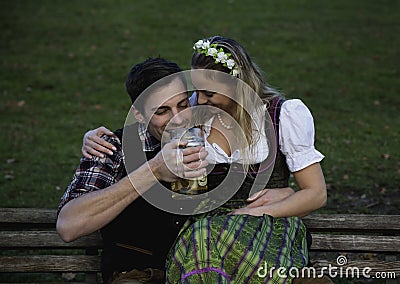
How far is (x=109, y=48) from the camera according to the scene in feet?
Answer: 42.1

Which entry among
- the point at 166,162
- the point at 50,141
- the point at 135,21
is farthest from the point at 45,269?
the point at 135,21

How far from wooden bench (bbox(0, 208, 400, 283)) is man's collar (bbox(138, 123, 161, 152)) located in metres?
0.65

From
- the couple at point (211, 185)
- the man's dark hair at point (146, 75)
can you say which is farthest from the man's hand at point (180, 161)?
the man's dark hair at point (146, 75)

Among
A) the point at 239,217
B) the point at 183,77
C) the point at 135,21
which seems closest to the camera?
the point at 239,217

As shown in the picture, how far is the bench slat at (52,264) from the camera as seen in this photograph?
12.1 feet

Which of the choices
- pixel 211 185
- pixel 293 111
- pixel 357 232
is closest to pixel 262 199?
pixel 211 185

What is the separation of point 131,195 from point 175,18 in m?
11.8

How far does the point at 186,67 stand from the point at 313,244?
7.83 metres

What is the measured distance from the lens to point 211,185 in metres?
3.36

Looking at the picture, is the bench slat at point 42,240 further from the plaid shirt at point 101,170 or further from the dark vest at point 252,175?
the dark vest at point 252,175

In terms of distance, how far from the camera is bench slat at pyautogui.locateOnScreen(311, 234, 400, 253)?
3.66 m

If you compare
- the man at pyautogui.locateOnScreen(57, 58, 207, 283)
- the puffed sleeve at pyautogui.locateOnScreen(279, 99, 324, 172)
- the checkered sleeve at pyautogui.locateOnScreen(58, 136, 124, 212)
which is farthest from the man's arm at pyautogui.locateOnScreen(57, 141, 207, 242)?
the puffed sleeve at pyautogui.locateOnScreen(279, 99, 324, 172)

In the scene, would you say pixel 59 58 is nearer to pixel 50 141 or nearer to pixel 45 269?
pixel 50 141

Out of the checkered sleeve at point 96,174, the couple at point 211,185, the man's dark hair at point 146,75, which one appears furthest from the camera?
the man's dark hair at point 146,75
